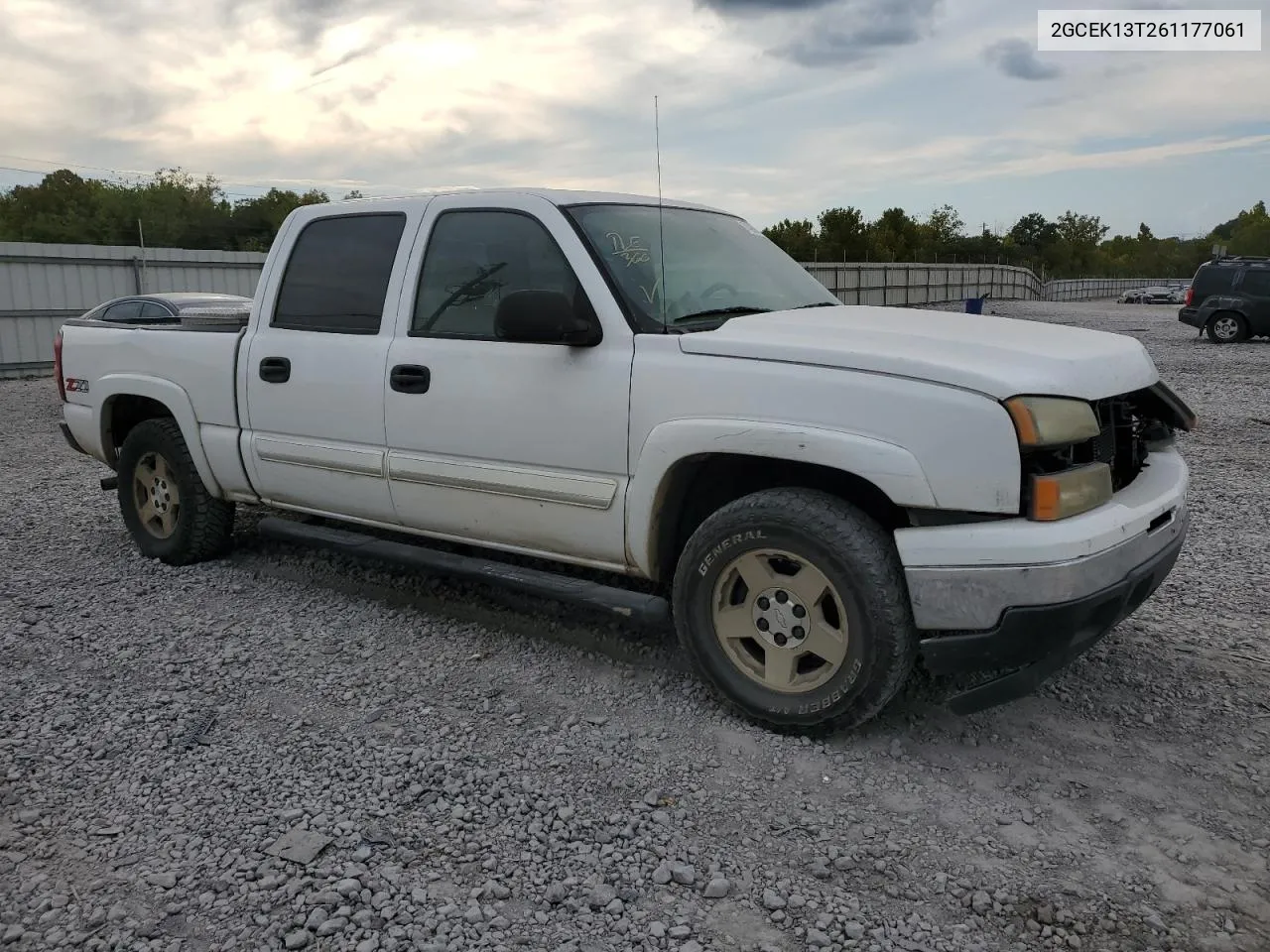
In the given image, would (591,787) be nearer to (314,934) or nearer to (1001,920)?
(314,934)

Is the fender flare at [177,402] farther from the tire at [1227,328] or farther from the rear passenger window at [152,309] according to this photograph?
the tire at [1227,328]

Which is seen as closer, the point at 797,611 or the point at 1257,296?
the point at 797,611

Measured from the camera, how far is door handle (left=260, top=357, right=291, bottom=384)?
179 inches

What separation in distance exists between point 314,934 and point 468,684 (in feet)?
4.92

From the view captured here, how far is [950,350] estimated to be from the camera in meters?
3.15

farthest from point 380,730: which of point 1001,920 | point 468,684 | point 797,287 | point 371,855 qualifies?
point 797,287

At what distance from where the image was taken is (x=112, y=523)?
666 centimetres

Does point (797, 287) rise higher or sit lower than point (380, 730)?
higher

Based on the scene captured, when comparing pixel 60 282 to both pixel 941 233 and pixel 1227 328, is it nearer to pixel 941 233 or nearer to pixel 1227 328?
pixel 1227 328

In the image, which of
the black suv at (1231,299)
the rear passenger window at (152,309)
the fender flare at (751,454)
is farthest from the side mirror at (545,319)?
the black suv at (1231,299)

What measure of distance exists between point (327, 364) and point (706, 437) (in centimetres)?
194

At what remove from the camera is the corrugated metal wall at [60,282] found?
17516 mm

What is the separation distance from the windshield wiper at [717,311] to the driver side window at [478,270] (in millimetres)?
425

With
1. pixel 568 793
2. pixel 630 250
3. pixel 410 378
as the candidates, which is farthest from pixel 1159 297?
pixel 568 793
